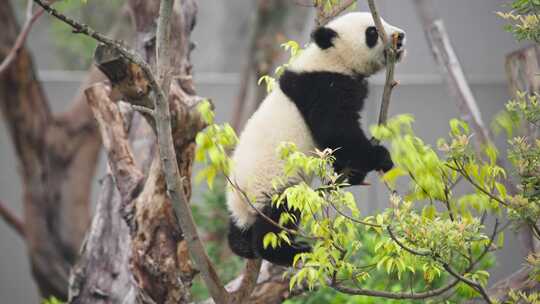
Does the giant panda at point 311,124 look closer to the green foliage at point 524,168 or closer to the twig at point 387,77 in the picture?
the twig at point 387,77

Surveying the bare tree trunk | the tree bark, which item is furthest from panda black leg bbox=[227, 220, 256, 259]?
the bare tree trunk

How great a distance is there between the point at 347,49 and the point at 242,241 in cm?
97

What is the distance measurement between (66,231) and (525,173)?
5.03 m

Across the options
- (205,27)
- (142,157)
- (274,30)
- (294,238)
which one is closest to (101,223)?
(142,157)

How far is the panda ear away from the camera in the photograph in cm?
312

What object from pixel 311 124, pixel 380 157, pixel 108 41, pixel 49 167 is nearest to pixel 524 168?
pixel 380 157

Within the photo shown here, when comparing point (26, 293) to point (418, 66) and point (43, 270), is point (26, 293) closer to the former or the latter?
point (43, 270)

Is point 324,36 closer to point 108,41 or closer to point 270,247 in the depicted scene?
point 270,247

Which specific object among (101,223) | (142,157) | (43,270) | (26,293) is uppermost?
(142,157)

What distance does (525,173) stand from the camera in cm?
219

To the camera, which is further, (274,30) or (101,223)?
(274,30)

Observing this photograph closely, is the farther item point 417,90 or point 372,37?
point 417,90

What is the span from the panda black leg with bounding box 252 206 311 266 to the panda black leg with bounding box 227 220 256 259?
0.08 metres

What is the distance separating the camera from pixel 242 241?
122 inches
